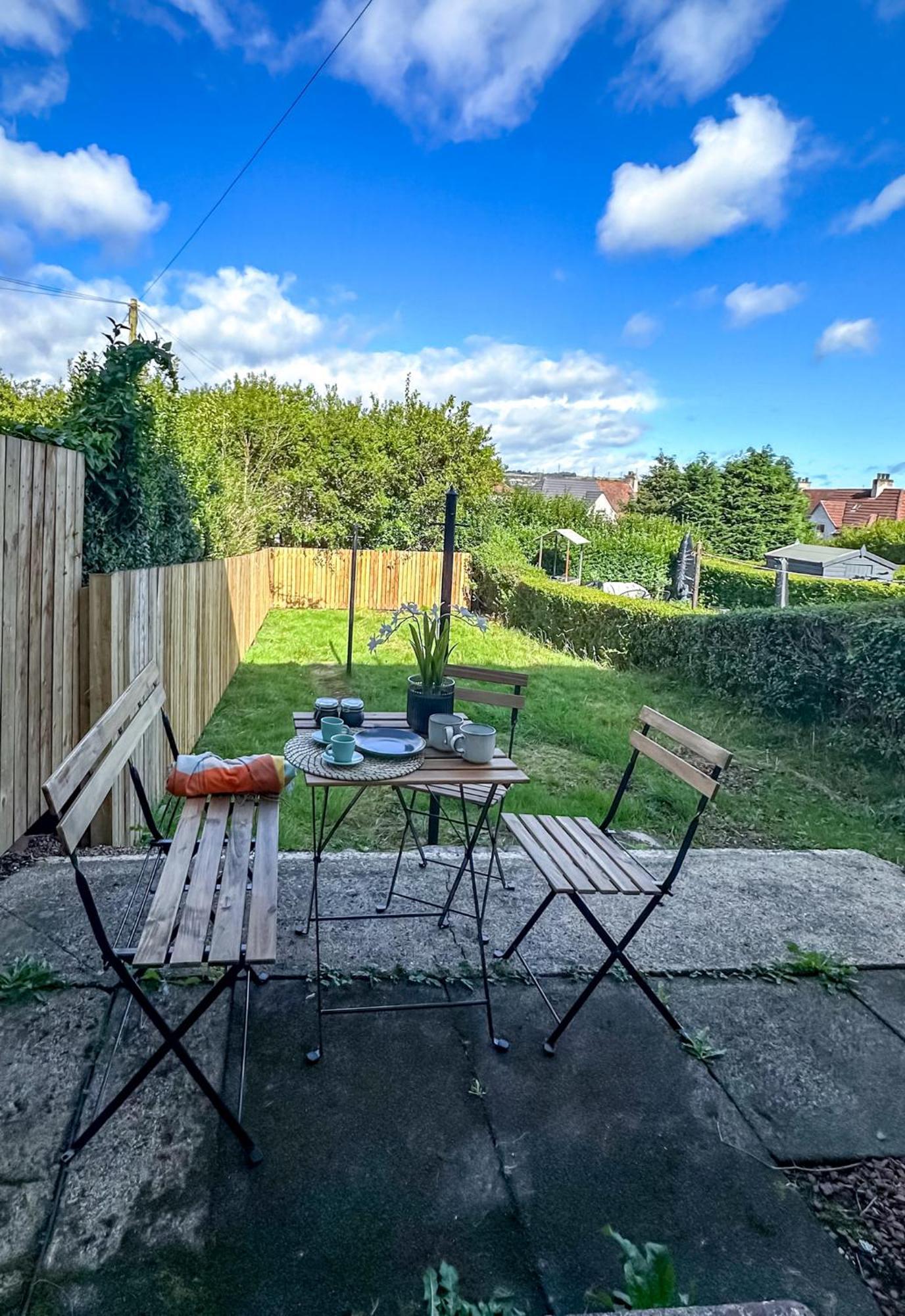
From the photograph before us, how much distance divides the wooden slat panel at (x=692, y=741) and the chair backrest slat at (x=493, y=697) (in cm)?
48

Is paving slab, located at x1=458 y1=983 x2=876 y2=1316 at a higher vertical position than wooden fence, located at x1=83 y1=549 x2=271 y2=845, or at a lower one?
lower

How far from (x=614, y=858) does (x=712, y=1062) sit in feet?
2.00

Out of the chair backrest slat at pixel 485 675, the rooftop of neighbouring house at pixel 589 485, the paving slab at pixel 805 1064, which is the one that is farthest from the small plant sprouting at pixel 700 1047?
the rooftop of neighbouring house at pixel 589 485

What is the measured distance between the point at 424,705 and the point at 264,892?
941 mm

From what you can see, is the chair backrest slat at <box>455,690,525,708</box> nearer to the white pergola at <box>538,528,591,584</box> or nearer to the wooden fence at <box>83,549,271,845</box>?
the wooden fence at <box>83,549,271,845</box>

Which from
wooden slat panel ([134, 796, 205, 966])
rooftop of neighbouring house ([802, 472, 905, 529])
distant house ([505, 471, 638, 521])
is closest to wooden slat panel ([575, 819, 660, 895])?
wooden slat panel ([134, 796, 205, 966])

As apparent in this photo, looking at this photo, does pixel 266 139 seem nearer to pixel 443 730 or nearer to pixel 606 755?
pixel 606 755

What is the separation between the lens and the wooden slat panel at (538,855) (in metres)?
1.95

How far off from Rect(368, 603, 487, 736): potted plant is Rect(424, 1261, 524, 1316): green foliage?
1.49 meters

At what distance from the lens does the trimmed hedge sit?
17.1 feet

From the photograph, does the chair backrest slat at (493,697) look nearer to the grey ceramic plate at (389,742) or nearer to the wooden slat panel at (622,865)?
the grey ceramic plate at (389,742)

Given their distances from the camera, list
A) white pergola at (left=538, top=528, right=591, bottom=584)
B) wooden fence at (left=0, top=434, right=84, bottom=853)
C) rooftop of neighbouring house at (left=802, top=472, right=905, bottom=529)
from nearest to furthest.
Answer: wooden fence at (left=0, top=434, right=84, bottom=853)
white pergola at (left=538, top=528, right=591, bottom=584)
rooftop of neighbouring house at (left=802, top=472, right=905, bottom=529)

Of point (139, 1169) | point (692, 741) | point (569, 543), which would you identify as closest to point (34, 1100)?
point (139, 1169)

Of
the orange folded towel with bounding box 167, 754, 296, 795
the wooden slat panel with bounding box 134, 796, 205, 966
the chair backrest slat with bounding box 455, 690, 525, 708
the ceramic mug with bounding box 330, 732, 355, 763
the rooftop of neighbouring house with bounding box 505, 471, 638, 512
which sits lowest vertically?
the wooden slat panel with bounding box 134, 796, 205, 966
